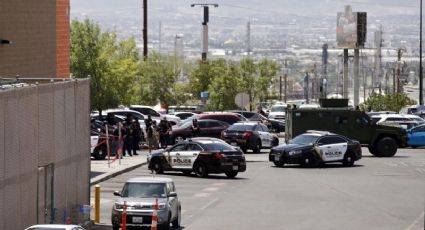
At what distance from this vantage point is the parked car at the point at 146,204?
3112cm

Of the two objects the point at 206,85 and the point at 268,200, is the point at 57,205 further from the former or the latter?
the point at 206,85

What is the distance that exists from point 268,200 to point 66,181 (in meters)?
9.63

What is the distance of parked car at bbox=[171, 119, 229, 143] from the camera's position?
6512 cm

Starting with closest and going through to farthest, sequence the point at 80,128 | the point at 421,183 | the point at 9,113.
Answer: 1. the point at 9,113
2. the point at 80,128
3. the point at 421,183

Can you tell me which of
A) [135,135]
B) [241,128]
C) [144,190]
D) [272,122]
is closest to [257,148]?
[241,128]

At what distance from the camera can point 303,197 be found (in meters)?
40.8

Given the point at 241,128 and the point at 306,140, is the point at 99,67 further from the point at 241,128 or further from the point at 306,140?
the point at 306,140

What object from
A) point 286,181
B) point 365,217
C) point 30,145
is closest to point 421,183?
point 286,181

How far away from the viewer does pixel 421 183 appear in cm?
4628

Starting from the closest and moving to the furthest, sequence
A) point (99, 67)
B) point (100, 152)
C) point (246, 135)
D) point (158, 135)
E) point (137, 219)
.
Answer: point (137, 219), point (100, 152), point (246, 135), point (158, 135), point (99, 67)

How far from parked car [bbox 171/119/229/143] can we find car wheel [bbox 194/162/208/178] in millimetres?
17310

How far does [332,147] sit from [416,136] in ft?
51.3

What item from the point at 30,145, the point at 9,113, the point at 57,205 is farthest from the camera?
the point at 57,205

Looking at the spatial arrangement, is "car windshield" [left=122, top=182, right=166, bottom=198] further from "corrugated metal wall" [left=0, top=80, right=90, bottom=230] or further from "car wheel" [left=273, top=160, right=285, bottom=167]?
"car wheel" [left=273, top=160, right=285, bottom=167]
